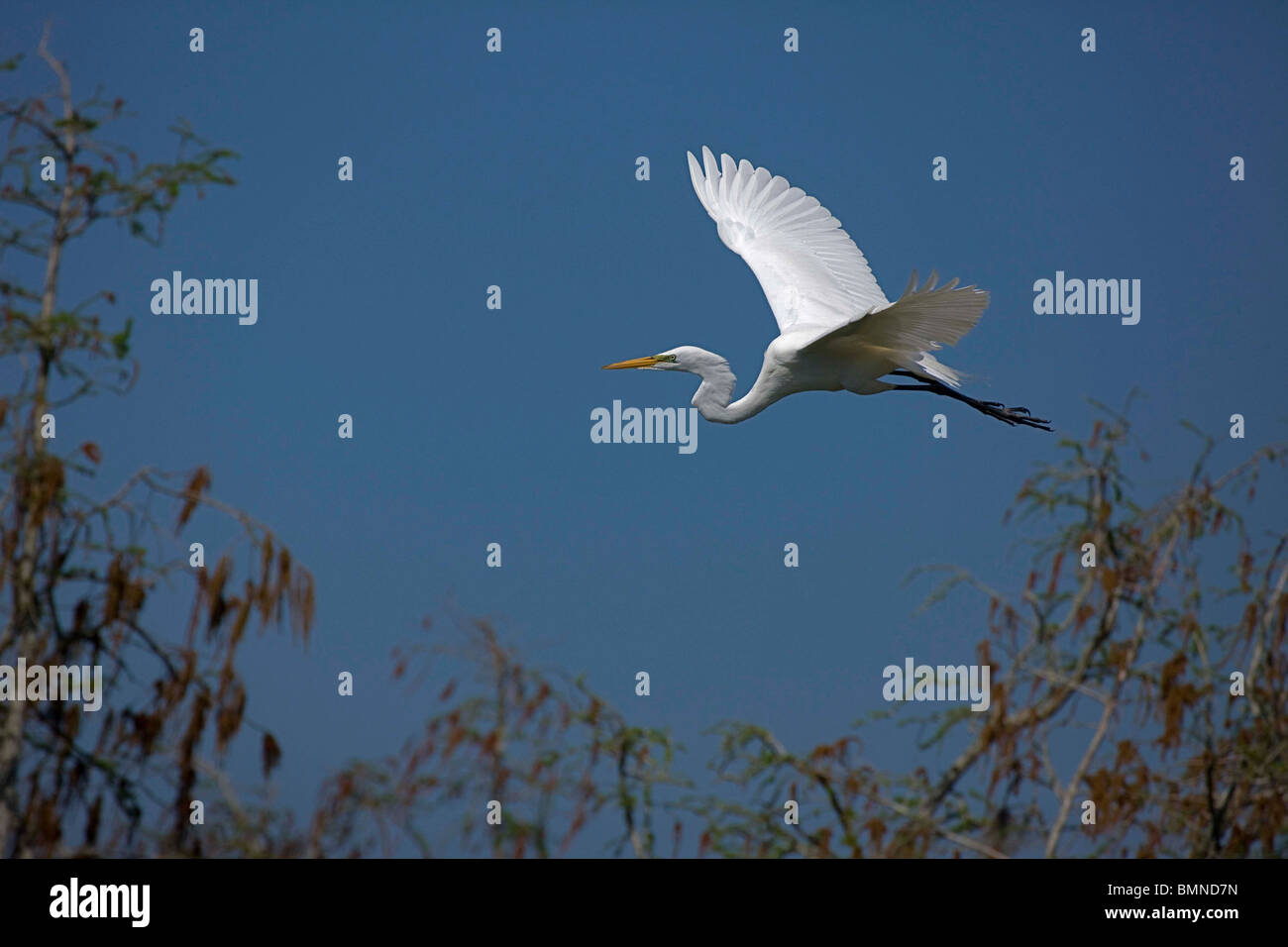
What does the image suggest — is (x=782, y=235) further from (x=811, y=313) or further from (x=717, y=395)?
(x=717, y=395)

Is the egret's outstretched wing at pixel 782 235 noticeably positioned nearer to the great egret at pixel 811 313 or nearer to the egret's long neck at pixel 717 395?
the great egret at pixel 811 313

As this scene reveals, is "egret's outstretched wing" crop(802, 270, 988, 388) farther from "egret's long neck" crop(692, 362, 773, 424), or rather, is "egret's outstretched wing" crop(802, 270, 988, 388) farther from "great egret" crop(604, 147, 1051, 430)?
"egret's long neck" crop(692, 362, 773, 424)

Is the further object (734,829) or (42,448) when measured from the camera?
(734,829)

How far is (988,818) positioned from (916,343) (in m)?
1.94

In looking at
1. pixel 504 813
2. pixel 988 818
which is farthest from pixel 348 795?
pixel 988 818

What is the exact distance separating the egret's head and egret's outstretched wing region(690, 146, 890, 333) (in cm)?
48

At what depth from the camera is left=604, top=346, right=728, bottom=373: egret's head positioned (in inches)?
238

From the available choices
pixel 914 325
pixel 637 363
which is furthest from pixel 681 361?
pixel 914 325

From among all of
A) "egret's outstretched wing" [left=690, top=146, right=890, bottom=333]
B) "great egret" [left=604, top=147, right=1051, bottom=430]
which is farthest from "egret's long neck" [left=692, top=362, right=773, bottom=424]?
"egret's outstretched wing" [left=690, top=146, right=890, bottom=333]

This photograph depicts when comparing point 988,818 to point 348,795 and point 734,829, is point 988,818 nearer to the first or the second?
point 734,829

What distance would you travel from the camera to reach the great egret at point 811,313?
4.77 metres

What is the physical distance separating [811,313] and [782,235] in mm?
776

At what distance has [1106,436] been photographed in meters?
5.60

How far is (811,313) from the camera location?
6.10 meters
